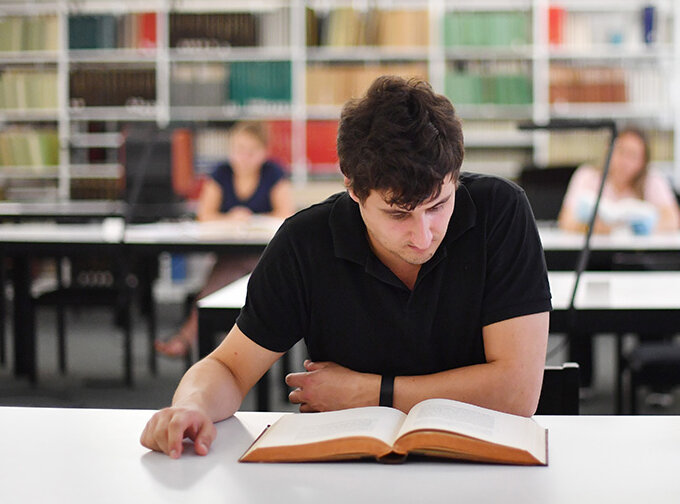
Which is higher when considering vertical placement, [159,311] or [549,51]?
[549,51]

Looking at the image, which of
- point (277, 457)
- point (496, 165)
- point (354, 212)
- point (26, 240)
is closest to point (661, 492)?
point (277, 457)

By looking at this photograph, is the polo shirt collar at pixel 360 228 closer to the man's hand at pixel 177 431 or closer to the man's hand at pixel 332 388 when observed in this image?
the man's hand at pixel 332 388

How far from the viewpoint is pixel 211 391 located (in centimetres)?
117

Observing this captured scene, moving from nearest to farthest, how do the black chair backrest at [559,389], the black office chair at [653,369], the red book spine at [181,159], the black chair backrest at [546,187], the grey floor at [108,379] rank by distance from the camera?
the black chair backrest at [559,389] → the black office chair at [653,369] → the grey floor at [108,379] → the black chair backrest at [546,187] → the red book spine at [181,159]

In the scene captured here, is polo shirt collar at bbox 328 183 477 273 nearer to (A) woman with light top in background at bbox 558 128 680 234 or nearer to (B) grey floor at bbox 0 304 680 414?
(B) grey floor at bbox 0 304 680 414

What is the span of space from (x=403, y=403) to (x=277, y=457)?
334 millimetres

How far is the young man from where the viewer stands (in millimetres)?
1255

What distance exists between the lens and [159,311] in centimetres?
580

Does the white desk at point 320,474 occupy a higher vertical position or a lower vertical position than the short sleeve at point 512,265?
lower

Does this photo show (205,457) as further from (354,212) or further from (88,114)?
(88,114)

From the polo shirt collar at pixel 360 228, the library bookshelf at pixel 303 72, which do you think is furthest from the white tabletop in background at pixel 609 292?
the library bookshelf at pixel 303 72

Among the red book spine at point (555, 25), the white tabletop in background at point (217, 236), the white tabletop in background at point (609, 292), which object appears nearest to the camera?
the white tabletop in background at point (609, 292)

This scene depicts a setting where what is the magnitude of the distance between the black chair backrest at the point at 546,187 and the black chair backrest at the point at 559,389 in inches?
107

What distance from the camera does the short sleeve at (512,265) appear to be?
1.28 meters
